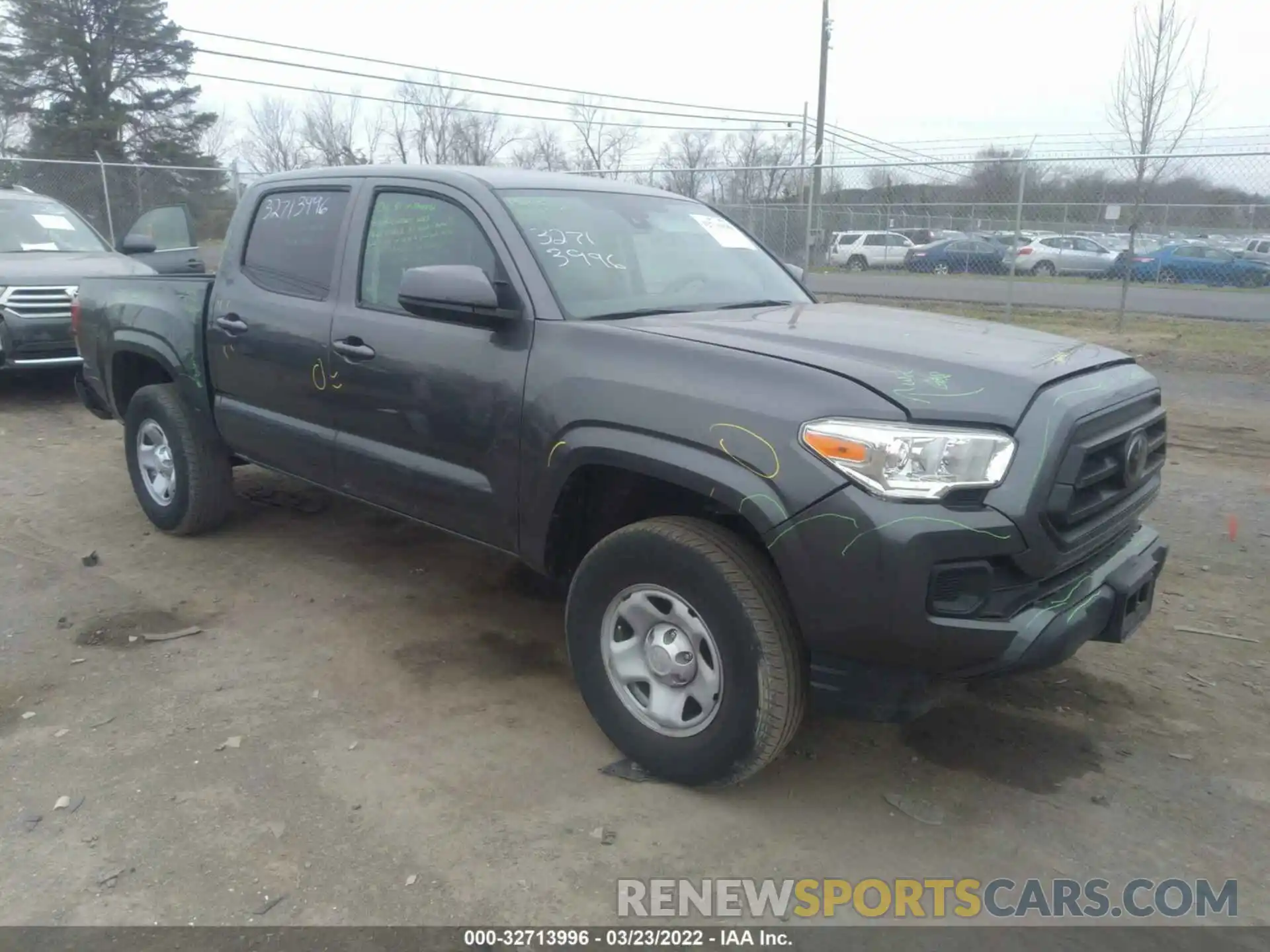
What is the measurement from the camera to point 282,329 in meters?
4.26

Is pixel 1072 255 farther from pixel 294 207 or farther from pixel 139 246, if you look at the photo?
pixel 294 207

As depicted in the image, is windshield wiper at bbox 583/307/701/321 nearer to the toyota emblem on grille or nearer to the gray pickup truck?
the gray pickup truck

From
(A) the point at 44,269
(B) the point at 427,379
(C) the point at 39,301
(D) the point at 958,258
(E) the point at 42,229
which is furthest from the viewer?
(D) the point at 958,258

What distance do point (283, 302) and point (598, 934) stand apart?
10.0ft

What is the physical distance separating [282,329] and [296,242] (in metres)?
0.44

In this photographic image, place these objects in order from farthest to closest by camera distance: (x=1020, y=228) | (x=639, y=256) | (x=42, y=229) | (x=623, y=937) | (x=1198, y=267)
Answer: (x=1198, y=267), (x=1020, y=228), (x=42, y=229), (x=639, y=256), (x=623, y=937)

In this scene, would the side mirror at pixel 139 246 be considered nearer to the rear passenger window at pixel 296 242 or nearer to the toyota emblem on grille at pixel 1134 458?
the rear passenger window at pixel 296 242

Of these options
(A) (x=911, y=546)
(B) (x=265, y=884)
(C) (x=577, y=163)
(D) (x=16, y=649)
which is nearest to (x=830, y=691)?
(A) (x=911, y=546)

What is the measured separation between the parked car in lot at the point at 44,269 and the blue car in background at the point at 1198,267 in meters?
14.4

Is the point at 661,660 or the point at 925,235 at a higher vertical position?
the point at 925,235

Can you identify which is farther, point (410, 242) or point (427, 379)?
point (410, 242)

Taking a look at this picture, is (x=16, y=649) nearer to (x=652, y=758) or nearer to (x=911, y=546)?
(x=652, y=758)

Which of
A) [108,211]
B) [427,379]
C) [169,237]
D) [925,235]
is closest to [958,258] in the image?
[925,235]

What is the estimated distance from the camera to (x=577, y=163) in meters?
38.5
